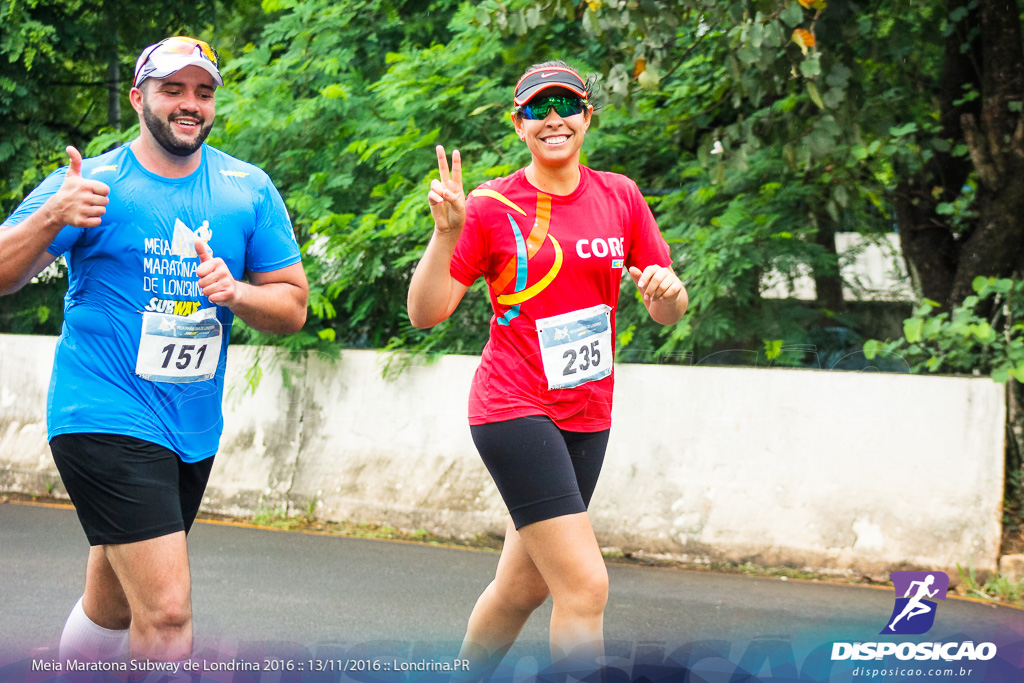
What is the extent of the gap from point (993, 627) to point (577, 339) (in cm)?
311

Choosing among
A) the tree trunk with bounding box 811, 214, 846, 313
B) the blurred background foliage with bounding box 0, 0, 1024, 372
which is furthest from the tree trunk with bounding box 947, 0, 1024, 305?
the tree trunk with bounding box 811, 214, 846, 313

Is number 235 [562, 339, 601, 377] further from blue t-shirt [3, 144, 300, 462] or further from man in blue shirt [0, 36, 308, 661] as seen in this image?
blue t-shirt [3, 144, 300, 462]

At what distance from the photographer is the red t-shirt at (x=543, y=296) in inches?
127

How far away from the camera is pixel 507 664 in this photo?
3.59 meters

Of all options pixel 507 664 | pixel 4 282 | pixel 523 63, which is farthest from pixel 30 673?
pixel 523 63

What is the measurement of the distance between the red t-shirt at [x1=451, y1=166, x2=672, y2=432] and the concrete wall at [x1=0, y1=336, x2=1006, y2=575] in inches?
124

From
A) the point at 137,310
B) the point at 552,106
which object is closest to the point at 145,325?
the point at 137,310

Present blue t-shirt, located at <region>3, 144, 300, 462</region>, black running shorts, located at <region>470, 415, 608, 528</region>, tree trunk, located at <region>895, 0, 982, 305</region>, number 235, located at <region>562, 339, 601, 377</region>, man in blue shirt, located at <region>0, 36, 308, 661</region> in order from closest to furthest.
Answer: man in blue shirt, located at <region>0, 36, 308, 661</region>
blue t-shirt, located at <region>3, 144, 300, 462</region>
black running shorts, located at <region>470, 415, 608, 528</region>
number 235, located at <region>562, 339, 601, 377</region>
tree trunk, located at <region>895, 0, 982, 305</region>

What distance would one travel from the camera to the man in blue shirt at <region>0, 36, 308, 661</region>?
284 cm

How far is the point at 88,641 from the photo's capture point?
10.4ft

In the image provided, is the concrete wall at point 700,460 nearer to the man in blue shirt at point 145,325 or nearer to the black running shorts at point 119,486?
the man in blue shirt at point 145,325

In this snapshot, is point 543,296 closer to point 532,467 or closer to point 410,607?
point 532,467

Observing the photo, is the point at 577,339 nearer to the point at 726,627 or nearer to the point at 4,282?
the point at 4,282

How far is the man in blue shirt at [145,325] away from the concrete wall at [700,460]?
3.73 meters
